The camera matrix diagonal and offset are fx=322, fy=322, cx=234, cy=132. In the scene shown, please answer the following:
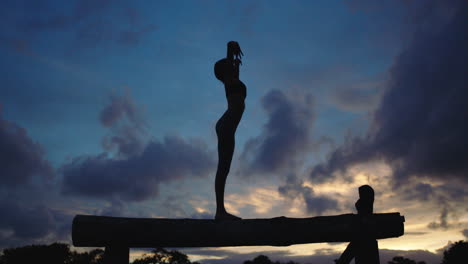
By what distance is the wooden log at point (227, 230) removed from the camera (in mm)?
3914

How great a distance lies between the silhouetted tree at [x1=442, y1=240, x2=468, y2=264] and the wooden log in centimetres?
2713

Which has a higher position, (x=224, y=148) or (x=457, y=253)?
(x=224, y=148)

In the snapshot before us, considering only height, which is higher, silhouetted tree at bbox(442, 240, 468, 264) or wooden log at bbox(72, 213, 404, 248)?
wooden log at bbox(72, 213, 404, 248)

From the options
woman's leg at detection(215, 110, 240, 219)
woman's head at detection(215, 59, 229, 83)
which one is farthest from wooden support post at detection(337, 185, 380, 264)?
woman's head at detection(215, 59, 229, 83)

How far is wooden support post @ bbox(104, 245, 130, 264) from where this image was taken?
4.01 m

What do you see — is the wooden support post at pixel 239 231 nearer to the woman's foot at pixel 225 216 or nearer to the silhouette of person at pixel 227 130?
the woman's foot at pixel 225 216

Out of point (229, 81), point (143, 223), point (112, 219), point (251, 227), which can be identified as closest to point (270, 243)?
point (251, 227)

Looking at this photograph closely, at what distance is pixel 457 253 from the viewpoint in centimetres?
2630

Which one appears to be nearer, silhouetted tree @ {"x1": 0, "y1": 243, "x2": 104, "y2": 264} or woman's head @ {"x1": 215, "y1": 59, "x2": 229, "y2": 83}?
woman's head @ {"x1": 215, "y1": 59, "x2": 229, "y2": 83}

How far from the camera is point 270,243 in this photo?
13.4 ft

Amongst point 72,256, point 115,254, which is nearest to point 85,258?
point 72,256

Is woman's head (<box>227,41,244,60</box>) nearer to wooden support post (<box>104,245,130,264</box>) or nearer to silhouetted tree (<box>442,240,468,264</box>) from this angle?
wooden support post (<box>104,245,130,264</box>)

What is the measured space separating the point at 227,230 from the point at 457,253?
30.1 meters

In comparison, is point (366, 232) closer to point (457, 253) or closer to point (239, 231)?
point (239, 231)
